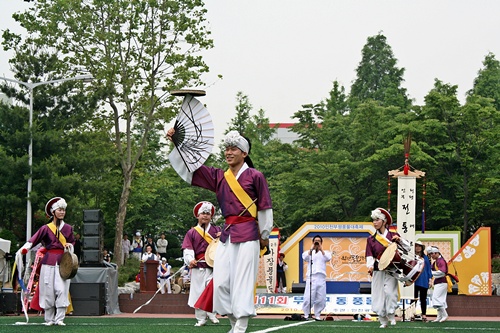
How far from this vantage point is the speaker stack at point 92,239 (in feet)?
71.6

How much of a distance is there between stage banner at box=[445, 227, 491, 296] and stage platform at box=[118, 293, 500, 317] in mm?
2659

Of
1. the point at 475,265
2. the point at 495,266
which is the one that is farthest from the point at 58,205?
the point at 495,266

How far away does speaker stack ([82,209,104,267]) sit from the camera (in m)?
21.8

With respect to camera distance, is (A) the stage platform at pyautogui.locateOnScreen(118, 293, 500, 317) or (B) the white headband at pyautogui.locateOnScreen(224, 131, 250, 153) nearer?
(B) the white headband at pyautogui.locateOnScreen(224, 131, 250, 153)

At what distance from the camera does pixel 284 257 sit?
30.2 meters

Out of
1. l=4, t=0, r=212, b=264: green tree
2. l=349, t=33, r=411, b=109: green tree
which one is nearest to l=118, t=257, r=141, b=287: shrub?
l=4, t=0, r=212, b=264: green tree

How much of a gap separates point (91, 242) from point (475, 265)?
418 inches

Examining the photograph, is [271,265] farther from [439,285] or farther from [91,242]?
[439,285]

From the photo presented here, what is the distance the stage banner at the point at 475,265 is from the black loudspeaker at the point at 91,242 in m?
9.72

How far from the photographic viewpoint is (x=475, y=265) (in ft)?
88.3

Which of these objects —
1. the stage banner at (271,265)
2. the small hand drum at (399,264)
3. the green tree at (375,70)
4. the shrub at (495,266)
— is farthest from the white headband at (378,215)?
the green tree at (375,70)

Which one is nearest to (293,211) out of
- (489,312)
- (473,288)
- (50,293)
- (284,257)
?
(284,257)

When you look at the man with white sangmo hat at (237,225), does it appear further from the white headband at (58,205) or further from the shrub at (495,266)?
the shrub at (495,266)

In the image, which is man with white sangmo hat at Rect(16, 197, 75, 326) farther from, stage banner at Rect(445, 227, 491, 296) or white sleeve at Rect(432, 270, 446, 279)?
stage banner at Rect(445, 227, 491, 296)
